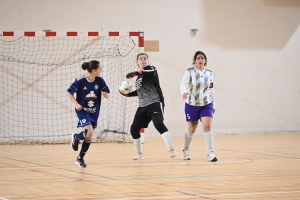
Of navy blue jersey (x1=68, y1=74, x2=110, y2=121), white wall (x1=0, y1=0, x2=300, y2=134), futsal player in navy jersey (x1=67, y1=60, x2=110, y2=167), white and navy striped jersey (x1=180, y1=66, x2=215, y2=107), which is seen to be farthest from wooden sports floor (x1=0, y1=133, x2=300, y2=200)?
white wall (x1=0, y1=0, x2=300, y2=134)

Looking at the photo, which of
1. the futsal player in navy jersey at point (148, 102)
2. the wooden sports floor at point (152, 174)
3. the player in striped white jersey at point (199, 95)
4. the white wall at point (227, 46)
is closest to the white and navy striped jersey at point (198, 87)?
the player in striped white jersey at point (199, 95)

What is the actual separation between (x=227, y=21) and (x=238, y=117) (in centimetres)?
272

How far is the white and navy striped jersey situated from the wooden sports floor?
943 millimetres

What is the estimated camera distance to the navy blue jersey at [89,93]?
27.3ft

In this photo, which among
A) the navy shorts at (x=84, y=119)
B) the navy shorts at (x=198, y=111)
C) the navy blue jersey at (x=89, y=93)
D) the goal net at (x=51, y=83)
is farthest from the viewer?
the goal net at (x=51, y=83)

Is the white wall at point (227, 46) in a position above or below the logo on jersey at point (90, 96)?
above

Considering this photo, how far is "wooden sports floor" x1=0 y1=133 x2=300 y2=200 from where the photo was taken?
5.52 m

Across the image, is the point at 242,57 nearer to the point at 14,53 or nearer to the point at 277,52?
the point at 277,52

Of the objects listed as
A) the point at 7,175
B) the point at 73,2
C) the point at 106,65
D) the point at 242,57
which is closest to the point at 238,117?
the point at 242,57

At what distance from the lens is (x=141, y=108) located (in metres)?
9.05

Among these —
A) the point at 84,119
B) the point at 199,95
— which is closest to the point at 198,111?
the point at 199,95

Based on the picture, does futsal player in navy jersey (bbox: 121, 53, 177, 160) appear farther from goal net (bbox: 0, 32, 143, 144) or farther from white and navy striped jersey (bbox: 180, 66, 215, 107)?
goal net (bbox: 0, 32, 143, 144)

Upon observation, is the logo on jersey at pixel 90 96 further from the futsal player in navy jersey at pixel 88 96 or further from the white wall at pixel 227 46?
the white wall at pixel 227 46

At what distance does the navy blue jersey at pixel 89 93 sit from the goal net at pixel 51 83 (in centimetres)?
581
